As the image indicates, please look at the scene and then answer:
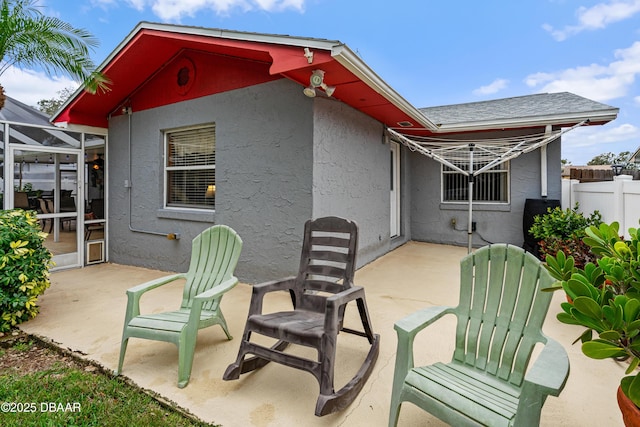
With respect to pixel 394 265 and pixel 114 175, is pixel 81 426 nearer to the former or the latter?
pixel 394 265

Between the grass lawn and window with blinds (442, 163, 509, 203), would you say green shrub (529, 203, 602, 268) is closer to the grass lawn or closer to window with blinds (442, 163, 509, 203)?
window with blinds (442, 163, 509, 203)

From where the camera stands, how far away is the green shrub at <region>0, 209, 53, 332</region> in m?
3.44

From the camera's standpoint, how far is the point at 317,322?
101 inches

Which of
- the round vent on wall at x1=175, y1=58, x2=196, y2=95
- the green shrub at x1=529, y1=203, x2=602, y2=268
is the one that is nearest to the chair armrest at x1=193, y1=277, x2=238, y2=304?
the green shrub at x1=529, y1=203, x2=602, y2=268

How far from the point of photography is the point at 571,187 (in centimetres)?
674

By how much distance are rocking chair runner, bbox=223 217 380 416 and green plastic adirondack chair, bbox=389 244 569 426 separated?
43 centimetres

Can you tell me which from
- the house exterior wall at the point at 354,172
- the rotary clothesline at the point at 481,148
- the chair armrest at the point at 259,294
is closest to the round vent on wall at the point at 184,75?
the house exterior wall at the point at 354,172

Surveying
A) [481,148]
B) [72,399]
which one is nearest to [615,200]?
[481,148]

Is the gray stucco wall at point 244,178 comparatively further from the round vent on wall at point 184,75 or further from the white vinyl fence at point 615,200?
the white vinyl fence at point 615,200

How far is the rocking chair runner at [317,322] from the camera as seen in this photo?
214 centimetres

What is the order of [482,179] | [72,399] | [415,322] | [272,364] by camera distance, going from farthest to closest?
[482,179] → [272,364] → [72,399] → [415,322]

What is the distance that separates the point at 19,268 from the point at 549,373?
460 cm

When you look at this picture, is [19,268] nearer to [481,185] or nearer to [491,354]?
[491,354]

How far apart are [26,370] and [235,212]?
2.98 meters
